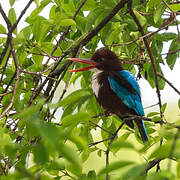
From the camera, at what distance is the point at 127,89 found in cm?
286

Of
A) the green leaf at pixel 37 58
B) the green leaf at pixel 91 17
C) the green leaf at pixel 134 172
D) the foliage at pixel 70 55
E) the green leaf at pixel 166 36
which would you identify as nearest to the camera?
the green leaf at pixel 134 172

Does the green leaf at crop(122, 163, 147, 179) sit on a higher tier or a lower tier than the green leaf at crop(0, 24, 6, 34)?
lower

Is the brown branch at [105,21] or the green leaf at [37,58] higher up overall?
the brown branch at [105,21]

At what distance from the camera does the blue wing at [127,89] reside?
2.80m

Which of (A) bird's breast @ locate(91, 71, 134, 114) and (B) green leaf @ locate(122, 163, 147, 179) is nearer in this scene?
(B) green leaf @ locate(122, 163, 147, 179)

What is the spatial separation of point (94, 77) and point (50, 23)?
2.88 feet

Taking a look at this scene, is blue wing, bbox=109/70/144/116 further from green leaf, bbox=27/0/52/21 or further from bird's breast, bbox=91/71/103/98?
green leaf, bbox=27/0/52/21

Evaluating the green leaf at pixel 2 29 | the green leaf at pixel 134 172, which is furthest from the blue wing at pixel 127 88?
the green leaf at pixel 134 172

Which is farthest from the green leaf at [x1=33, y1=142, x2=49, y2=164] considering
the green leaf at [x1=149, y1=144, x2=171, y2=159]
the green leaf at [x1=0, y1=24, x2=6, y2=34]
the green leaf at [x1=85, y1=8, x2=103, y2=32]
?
the green leaf at [x1=85, y1=8, x2=103, y2=32]

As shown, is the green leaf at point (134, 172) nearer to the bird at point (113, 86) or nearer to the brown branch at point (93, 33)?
the brown branch at point (93, 33)

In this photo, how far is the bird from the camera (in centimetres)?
276

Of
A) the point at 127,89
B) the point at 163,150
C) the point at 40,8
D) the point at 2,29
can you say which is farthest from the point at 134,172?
the point at 127,89

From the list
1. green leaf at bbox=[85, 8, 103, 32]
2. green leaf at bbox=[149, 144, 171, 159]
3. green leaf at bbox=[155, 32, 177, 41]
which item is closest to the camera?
green leaf at bbox=[149, 144, 171, 159]

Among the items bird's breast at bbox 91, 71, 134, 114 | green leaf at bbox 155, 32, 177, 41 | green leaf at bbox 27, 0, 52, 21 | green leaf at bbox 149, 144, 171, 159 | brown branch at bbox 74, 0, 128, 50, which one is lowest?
bird's breast at bbox 91, 71, 134, 114
